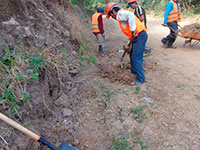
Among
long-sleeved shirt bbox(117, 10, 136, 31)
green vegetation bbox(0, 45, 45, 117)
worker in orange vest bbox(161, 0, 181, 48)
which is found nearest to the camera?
green vegetation bbox(0, 45, 45, 117)

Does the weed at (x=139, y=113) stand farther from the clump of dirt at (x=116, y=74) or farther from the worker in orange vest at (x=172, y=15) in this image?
the worker in orange vest at (x=172, y=15)

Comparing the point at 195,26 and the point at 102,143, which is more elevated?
the point at 195,26

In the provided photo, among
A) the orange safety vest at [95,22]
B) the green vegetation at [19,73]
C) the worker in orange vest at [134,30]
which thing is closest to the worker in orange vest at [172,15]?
the orange safety vest at [95,22]

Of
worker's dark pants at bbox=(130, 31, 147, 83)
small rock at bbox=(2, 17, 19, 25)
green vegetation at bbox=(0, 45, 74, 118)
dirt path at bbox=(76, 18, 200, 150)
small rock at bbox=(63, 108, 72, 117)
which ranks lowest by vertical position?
dirt path at bbox=(76, 18, 200, 150)

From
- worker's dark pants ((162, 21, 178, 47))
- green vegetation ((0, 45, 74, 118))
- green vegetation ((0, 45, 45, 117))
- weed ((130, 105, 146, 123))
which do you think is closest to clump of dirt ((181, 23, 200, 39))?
worker's dark pants ((162, 21, 178, 47))

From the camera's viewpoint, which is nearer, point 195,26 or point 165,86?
point 165,86

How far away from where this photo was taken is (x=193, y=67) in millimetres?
4184

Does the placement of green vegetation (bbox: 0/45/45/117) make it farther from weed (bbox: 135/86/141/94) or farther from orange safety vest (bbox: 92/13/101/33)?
orange safety vest (bbox: 92/13/101/33)

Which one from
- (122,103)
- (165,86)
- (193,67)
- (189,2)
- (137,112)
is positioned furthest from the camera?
(189,2)

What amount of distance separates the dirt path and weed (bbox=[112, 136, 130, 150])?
0.06ft

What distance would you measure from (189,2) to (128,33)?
10.6m

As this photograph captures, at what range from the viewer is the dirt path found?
2164 mm

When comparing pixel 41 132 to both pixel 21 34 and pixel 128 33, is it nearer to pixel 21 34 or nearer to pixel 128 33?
pixel 21 34

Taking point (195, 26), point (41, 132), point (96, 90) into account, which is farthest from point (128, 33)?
point (195, 26)
